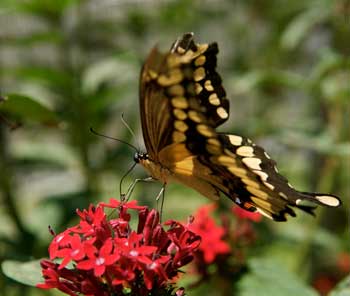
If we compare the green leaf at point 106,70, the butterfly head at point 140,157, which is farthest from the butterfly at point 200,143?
the green leaf at point 106,70

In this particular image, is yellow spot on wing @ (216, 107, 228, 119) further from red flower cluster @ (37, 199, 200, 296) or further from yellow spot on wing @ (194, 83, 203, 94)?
red flower cluster @ (37, 199, 200, 296)

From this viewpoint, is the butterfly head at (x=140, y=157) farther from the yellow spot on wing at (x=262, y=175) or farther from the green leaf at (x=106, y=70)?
the green leaf at (x=106, y=70)

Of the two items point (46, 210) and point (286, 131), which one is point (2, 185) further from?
point (286, 131)

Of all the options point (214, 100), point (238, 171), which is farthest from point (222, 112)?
point (238, 171)

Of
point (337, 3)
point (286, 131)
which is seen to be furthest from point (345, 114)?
point (337, 3)

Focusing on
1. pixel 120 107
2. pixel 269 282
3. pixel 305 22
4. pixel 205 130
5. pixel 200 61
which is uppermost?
pixel 305 22

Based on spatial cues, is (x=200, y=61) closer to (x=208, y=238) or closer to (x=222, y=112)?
(x=222, y=112)
